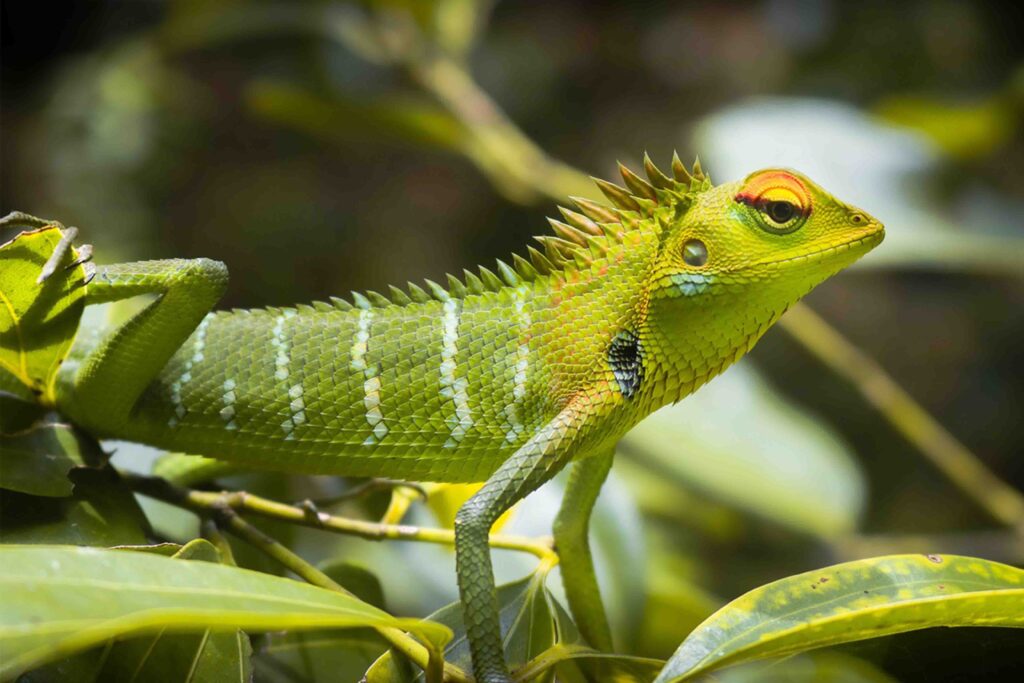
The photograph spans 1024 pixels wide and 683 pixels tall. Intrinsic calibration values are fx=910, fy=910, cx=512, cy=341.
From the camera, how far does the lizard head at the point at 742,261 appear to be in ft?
4.51

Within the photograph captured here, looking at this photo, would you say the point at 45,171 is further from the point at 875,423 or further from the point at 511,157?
the point at 875,423

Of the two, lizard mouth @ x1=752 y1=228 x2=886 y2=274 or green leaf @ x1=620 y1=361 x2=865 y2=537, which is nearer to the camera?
lizard mouth @ x1=752 y1=228 x2=886 y2=274

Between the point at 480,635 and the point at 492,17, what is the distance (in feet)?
16.1

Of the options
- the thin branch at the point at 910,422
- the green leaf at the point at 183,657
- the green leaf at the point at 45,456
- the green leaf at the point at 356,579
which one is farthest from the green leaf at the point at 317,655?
the thin branch at the point at 910,422

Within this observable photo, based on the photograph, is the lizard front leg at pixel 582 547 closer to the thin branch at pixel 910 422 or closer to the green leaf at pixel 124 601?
the green leaf at pixel 124 601

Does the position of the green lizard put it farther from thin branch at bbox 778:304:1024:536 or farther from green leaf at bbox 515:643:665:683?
thin branch at bbox 778:304:1024:536

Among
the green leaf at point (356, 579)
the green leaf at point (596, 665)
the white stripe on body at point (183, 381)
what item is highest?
the white stripe on body at point (183, 381)

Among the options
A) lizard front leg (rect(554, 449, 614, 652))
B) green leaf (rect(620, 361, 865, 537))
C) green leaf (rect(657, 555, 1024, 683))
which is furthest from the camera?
green leaf (rect(620, 361, 865, 537))

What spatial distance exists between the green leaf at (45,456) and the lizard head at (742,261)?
871 millimetres

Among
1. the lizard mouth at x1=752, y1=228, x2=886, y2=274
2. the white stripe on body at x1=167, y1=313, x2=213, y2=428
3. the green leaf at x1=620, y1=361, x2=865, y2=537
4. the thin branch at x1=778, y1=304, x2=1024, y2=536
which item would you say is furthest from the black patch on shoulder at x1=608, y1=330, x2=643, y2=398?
the thin branch at x1=778, y1=304, x2=1024, y2=536

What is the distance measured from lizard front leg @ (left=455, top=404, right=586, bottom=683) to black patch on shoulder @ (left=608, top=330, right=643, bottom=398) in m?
0.11

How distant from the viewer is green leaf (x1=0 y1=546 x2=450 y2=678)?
724 mm

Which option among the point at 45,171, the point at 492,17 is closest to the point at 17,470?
the point at 45,171

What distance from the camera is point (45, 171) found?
4582mm
